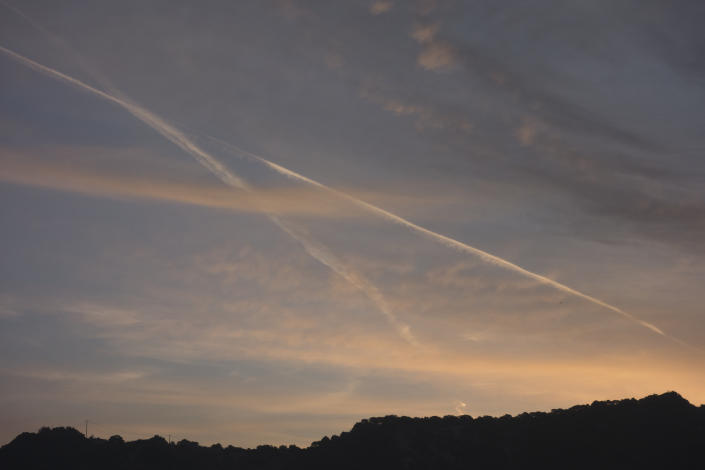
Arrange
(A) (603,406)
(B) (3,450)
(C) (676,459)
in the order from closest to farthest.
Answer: (C) (676,459), (B) (3,450), (A) (603,406)

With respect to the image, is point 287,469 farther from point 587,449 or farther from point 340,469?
point 587,449

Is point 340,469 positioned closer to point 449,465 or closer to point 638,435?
point 449,465

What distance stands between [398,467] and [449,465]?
921 cm

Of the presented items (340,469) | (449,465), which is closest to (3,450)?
(340,469)

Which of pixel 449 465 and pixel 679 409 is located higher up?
pixel 679 409

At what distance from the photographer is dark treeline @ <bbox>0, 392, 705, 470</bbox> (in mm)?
124812

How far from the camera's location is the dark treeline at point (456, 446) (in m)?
125

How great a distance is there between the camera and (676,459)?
120812mm

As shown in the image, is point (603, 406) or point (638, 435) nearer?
point (638, 435)

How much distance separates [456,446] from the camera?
131 m

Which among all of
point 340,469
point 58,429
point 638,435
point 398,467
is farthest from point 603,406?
point 58,429

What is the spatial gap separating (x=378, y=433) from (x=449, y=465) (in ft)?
53.4

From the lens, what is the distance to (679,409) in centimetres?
13412

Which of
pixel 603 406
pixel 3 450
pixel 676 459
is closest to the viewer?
pixel 676 459
